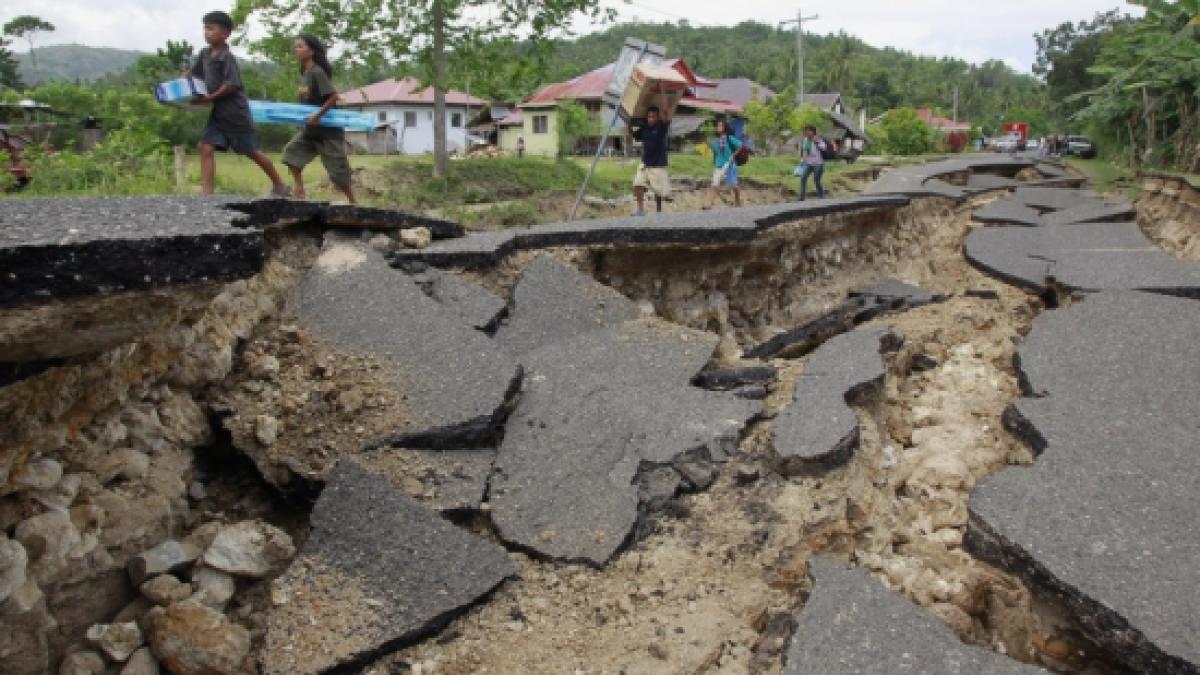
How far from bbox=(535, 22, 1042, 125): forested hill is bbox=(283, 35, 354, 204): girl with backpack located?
58.7 m

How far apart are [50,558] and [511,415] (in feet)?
5.48

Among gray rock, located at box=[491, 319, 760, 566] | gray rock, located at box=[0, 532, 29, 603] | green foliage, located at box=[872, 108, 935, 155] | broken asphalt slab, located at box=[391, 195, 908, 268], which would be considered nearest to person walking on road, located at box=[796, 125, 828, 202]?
broken asphalt slab, located at box=[391, 195, 908, 268]

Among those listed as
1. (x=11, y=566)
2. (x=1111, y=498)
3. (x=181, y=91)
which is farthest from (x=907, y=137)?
(x=11, y=566)

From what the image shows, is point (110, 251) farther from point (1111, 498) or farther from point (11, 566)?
point (1111, 498)

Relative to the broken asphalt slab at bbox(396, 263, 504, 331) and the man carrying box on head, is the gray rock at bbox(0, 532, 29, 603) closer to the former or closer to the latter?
the broken asphalt slab at bbox(396, 263, 504, 331)

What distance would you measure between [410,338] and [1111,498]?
283 centimetres

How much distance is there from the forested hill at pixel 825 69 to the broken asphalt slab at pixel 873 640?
2518 inches

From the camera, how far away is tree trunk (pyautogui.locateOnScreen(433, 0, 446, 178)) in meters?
14.6

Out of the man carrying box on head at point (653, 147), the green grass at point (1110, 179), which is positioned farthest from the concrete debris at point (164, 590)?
the green grass at point (1110, 179)

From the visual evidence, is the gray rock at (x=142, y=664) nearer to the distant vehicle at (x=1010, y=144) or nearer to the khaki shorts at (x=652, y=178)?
the khaki shorts at (x=652, y=178)

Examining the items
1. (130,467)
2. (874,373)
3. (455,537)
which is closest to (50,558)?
(130,467)

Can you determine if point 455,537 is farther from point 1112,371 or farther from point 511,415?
point 1112,371

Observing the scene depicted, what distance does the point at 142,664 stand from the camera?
220 centimetres

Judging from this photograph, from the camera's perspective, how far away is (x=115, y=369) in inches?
97.2
